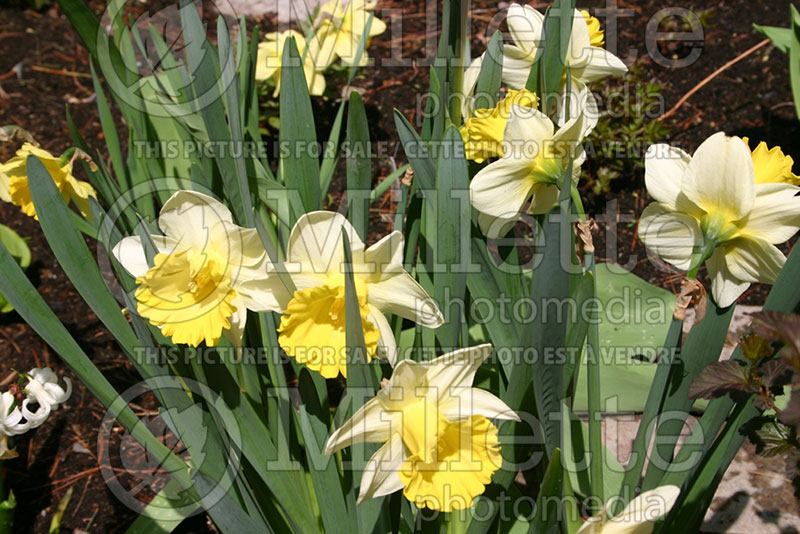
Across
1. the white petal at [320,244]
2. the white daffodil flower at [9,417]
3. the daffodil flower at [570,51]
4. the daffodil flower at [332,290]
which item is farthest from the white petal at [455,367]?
the white daffodil flower at [9,417]

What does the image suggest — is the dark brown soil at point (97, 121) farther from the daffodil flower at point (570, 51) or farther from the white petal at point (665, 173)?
the white petal at point (665, 173)

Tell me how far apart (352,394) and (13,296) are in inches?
21.4

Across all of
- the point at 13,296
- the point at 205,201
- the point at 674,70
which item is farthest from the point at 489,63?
the point at 674,70

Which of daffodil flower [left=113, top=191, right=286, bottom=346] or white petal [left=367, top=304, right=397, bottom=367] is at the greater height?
daffodil flower [left=113, top=191, right=286, bottom=346]

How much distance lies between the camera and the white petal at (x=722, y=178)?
1016 mm

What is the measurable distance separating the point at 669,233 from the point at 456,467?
19.6 inches

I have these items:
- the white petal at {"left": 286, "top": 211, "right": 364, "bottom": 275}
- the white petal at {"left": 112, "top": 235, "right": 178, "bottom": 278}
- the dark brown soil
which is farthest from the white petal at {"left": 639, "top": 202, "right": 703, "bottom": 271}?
the dark brown soil

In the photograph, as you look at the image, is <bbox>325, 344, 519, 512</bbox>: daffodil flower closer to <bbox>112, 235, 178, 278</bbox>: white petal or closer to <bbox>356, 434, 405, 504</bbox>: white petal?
<bbox>356, 434, 405, 504</bbox>: white petal

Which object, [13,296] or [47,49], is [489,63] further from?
[47,49]

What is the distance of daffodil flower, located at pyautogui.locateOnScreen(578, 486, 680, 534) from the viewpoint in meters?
0.97

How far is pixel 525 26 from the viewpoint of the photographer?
1345 mm

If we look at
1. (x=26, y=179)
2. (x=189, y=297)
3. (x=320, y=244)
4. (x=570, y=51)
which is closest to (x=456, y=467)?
(x=320, y=244)

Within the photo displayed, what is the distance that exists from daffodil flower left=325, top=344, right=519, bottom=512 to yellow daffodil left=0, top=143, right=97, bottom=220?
Answer: 0.98 meters

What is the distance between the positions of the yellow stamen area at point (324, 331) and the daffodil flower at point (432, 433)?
94 mm
